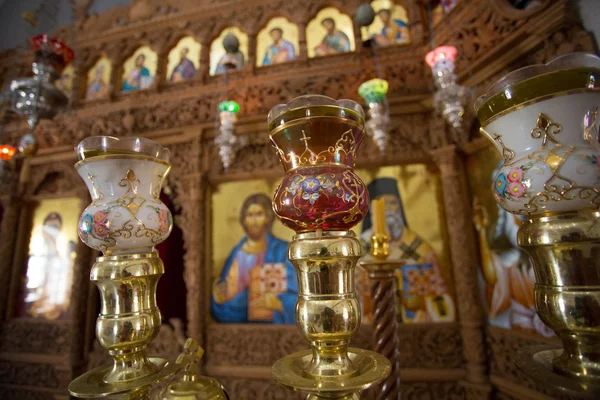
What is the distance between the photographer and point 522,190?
2.16 ft

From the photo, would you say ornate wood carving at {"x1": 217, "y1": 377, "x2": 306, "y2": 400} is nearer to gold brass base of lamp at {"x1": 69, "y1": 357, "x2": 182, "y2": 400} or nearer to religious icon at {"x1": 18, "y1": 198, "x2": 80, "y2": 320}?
gold brass base of lamp at {"x1": 69, "y1": 357, "x2": 182, "y2": 400}

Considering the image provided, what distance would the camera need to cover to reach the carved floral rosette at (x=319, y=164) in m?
0.71

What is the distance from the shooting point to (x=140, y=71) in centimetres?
406

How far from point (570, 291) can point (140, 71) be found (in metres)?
4.94

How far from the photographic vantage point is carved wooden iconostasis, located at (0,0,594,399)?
2580 mm

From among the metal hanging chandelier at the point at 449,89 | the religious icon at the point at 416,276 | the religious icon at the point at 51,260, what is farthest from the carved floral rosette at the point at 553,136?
the religious icon at the point at 51,260

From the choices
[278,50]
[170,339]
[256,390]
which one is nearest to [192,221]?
[170,339]

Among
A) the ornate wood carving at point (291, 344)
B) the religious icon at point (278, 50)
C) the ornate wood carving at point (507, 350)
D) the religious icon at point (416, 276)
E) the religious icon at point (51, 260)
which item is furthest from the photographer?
the religious icon at point (51, 260)

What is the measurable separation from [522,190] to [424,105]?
2.72 m

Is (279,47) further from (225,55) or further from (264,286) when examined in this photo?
(264,286)

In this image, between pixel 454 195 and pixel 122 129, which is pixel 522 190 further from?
pixel 122 129

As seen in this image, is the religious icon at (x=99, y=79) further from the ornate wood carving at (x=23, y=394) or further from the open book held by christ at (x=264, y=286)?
the ornate wood carving at (x=23, y=394)

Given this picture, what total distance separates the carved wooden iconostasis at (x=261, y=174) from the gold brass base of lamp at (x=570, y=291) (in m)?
2.04

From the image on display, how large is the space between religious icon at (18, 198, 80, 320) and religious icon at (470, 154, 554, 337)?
4954 mm
